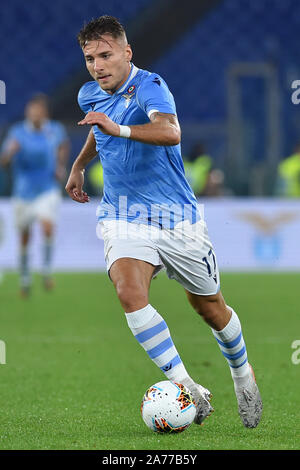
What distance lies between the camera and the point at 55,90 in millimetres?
22438

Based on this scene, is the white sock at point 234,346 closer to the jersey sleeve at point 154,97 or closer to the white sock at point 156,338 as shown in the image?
the white sock at point 156,338

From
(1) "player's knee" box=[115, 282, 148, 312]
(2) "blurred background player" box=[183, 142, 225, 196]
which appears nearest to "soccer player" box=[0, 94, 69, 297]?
(2) "blurred background player" box=[183, 142, 225, 196]

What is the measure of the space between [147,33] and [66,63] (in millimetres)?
2099

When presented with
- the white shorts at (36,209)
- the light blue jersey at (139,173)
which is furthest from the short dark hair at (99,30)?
the white shorts at (36,209)

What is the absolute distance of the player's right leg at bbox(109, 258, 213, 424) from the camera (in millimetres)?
4512

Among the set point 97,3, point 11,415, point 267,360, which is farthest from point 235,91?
point 11,415

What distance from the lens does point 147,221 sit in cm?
477

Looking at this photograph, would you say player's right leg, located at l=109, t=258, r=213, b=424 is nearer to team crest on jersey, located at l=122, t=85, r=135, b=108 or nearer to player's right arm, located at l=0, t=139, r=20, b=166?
team crest on jersey, located at l=122, t=85, r=135, b=108


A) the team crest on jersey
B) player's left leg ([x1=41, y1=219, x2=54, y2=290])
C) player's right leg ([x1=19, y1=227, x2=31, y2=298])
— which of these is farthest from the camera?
player's left leg ([x1=41, y1=219, x2=54, y2=290])

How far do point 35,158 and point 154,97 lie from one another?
8418 millimetres

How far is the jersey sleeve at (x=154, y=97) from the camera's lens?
4.49m

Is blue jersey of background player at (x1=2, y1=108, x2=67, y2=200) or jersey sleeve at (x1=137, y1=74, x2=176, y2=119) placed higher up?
jersey sleeve at (x1=137, y1=74, x2=176, y2=119)

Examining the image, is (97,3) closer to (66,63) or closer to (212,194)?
(66,63)

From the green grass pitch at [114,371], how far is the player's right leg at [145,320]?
25cm
